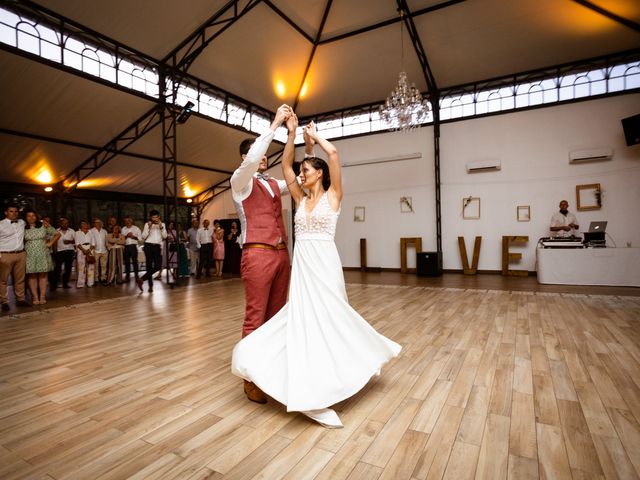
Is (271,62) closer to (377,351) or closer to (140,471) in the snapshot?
(377,351)

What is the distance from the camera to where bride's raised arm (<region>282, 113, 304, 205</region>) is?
6.33 feet

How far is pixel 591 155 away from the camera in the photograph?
798 cm

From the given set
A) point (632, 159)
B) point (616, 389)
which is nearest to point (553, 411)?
point (616, 389)

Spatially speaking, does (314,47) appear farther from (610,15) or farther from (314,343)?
(314,343)

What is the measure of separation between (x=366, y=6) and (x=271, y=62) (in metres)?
2.75

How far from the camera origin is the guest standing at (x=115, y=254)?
26.8 ft

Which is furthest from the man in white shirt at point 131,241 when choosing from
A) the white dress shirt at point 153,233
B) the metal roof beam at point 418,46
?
the metal roof beam at point 418,46

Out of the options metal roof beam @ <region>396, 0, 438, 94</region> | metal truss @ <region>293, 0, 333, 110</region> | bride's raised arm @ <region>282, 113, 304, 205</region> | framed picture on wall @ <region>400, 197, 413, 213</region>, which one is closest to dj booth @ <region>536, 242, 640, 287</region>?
framed picture on wall @ <region>400, 197, 413, 213</region>

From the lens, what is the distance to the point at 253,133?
10.9m

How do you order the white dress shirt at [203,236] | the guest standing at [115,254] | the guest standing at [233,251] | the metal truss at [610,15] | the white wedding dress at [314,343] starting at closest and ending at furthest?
the white wedding dress at [314,343], the metal truss at [610,15], the guest standing at [115,254], the white dress shirt at [203,236], the guest standing at [233,251]

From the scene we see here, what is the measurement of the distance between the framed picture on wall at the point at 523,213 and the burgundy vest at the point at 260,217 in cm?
845

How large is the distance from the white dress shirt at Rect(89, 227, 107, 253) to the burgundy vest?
758cm

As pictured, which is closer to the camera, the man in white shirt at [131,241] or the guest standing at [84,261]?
the guest standing at [84,261]

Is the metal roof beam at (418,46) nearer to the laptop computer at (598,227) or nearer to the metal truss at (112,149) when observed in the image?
the laptop computer at (598,227)
